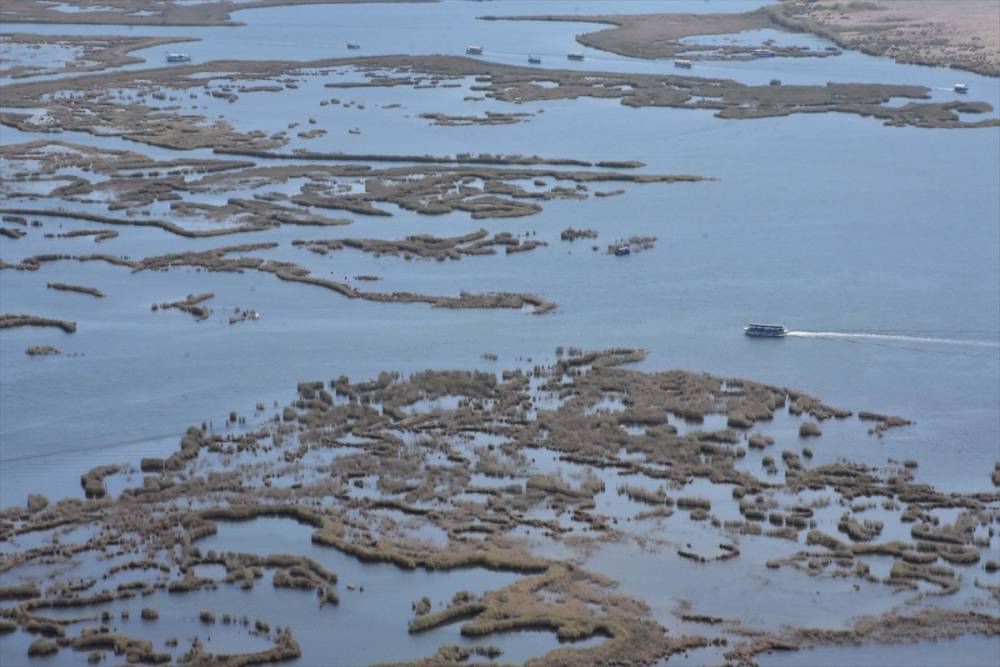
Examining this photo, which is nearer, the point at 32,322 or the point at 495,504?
the point at 495,504

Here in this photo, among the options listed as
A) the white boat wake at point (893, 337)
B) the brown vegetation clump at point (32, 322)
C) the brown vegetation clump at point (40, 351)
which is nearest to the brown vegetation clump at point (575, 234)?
the white boat wake at point (893, 337)

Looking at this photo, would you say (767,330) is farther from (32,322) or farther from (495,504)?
(32,322)

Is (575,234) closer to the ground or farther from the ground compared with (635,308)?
farther from the ground

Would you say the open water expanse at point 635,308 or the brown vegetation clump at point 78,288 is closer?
the open water expanse at point 635,308

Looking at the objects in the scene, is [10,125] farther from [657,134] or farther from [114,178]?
[657,134]

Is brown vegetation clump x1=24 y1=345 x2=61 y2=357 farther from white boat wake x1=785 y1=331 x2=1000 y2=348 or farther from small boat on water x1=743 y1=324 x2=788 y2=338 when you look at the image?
white boat wake x1=785 y1=331 x2=1000 y2=348

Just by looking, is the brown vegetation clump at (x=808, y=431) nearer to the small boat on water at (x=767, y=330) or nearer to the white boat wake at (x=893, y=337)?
the small boat on water at (x=767, y=330)

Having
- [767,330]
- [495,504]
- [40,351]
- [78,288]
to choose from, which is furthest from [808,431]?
[78,288]

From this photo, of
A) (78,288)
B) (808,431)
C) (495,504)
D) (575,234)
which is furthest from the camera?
(575,234)
